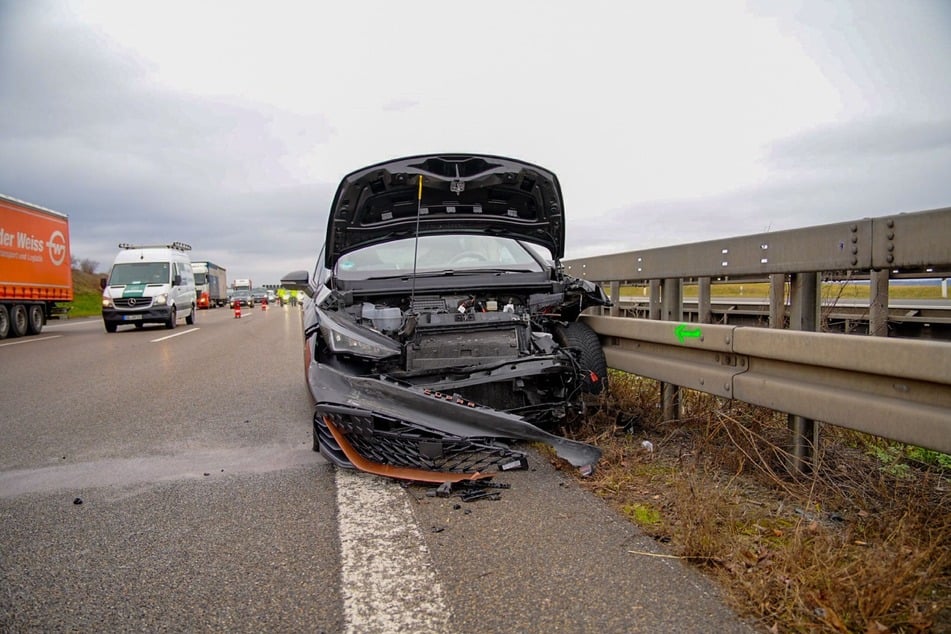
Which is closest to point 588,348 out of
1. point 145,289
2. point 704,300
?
point 704,300

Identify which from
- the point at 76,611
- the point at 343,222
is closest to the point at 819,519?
the point at 76,611

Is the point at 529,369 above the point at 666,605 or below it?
above

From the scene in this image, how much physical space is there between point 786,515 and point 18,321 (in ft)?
63.9

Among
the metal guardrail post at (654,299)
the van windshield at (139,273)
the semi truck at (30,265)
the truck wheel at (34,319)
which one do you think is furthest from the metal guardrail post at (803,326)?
the truck wheel at (34,319)

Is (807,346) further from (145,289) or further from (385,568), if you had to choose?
(145,289)

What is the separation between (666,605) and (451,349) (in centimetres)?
248

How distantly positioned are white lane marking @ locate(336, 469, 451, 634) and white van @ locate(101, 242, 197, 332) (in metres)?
17.4

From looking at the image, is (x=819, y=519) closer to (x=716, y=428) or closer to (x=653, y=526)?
(x=653, y=526)

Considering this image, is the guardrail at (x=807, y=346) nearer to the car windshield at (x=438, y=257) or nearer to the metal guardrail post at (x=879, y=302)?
the metal guardrail post at (x=879, y=302)

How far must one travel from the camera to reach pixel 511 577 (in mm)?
2322

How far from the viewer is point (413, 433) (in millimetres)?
3471

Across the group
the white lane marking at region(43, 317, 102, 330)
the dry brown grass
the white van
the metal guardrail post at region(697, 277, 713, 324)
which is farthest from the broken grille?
the white lane marking at region(43, 317, 102, 330)

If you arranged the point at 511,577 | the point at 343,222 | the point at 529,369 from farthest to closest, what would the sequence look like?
the point at 343,222
the point at 529,369
the point at 511,577

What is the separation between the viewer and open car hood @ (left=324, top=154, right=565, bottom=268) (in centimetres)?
479
